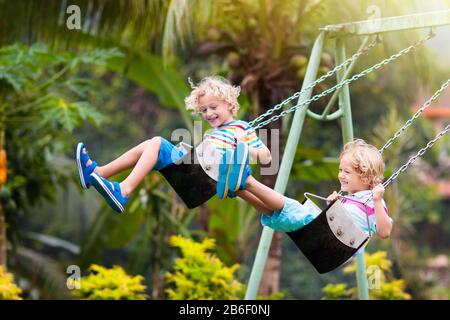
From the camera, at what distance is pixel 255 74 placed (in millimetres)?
7984

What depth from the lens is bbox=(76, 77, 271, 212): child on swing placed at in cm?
420

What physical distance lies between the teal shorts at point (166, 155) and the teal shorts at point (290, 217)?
535 millimetres

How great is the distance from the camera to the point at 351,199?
4590mm

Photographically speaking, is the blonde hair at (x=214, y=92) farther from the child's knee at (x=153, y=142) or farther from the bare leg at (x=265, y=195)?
the bare leg at (x=265, y=195)

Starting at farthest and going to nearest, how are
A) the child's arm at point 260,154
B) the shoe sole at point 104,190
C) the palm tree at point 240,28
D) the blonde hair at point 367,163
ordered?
the palm tree at point 240,28 → the blonde hair at point 367,163 → the child's arm at point 260,154 → the shoe sole at point 104,190

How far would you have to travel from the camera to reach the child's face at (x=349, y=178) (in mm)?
4582

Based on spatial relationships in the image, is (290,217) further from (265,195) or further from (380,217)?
(380,217)

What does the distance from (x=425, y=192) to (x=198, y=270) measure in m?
10.6

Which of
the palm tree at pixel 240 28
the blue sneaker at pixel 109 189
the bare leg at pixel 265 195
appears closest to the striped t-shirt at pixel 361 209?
the bare leg at pixel 265 195

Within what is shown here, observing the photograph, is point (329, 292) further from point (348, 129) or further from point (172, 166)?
point (172, 166)

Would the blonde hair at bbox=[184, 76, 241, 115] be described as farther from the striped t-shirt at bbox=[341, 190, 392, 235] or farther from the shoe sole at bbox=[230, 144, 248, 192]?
the striped t-shirt at bbox=[341, 190, 392, 235]

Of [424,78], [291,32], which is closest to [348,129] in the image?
[291,32]

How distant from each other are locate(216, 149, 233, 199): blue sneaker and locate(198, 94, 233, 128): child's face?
0.91 feet

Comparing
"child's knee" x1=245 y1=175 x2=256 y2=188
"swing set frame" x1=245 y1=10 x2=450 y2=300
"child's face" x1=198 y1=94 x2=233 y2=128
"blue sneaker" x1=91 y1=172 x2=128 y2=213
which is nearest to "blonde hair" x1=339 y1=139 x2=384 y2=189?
"child's knee" x1=245 y1=175 x2=256 y2=188
